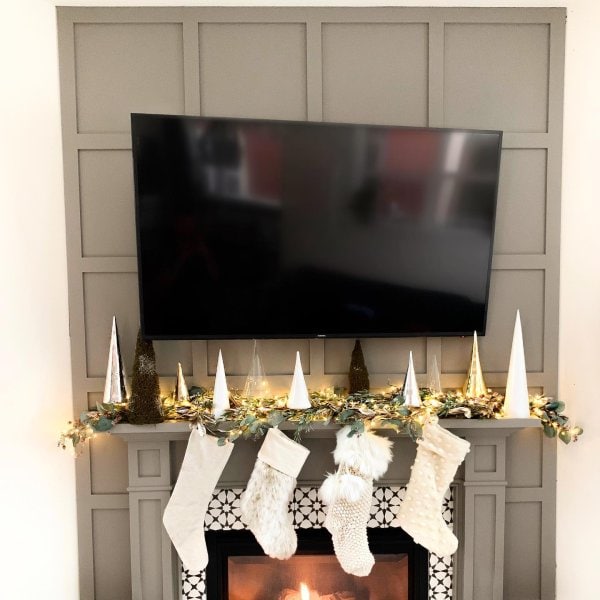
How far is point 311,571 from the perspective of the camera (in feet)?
6.81

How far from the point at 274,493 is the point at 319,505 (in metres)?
0.27

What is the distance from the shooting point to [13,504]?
185cm

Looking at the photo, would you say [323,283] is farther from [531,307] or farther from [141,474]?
[141,474]

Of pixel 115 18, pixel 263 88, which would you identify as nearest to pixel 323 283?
pixel 263 88

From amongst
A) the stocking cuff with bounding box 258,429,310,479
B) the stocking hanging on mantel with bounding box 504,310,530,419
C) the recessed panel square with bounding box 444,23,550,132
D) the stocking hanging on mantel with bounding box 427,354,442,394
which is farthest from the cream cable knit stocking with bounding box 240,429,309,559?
the recessed panel square with bounding box 444,23,550,132

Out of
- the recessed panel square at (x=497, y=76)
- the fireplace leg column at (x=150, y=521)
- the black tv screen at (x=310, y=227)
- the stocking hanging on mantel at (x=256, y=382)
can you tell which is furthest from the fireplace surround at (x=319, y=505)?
the recessed panel square at (x=497, y=76)

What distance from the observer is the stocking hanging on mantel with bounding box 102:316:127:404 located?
1838 mm

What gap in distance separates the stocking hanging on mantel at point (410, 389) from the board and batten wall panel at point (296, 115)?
15cm

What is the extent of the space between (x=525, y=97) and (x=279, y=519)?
196 cm

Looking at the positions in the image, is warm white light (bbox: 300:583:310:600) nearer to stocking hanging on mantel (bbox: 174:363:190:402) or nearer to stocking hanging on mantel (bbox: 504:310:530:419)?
stocking hanging on mantel (bbox: 174:363:190:402)

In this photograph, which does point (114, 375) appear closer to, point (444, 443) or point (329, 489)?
point (329, 489)

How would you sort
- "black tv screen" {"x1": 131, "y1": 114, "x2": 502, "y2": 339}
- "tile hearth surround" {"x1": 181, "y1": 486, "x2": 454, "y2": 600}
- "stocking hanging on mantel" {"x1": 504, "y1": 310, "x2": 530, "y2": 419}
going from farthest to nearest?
"tile hearth surround" {"x1": 181, "y1": 486, "x2": 454, "y2": 600} < "stocking hanging on mantel" {"x1": 504, "y1": 310, "x2": 530, "y2": 419} < "black tv screen" {"x1": 131, "y1": 114, "x2": 502, "y2": 339}

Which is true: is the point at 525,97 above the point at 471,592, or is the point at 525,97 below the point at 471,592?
above

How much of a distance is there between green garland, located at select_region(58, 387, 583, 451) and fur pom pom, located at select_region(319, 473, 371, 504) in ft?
0.62
